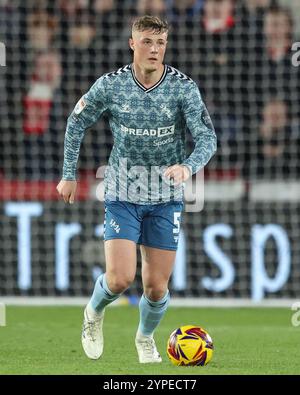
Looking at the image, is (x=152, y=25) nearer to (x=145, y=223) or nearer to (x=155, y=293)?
(x=145, y=223)

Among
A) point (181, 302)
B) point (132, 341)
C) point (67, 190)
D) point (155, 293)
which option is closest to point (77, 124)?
point (67, 190)

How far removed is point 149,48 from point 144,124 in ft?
1.46

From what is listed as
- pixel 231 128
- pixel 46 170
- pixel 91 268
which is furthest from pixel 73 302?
pixel 231 128

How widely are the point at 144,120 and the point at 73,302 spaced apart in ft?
15.1

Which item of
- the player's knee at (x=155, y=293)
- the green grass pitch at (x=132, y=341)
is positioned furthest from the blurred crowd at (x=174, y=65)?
the player's knee at (x=155, y=293)

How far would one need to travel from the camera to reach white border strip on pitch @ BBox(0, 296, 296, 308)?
10.9 meters

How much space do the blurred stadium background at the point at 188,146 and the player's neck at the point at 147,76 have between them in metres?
4.15

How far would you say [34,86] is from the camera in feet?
39.5

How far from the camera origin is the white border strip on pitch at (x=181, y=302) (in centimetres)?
1088

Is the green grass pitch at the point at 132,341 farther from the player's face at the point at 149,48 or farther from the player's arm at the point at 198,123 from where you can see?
the player's face at the point at 149,48

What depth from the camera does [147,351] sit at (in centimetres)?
676

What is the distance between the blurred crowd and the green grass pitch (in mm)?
1669
